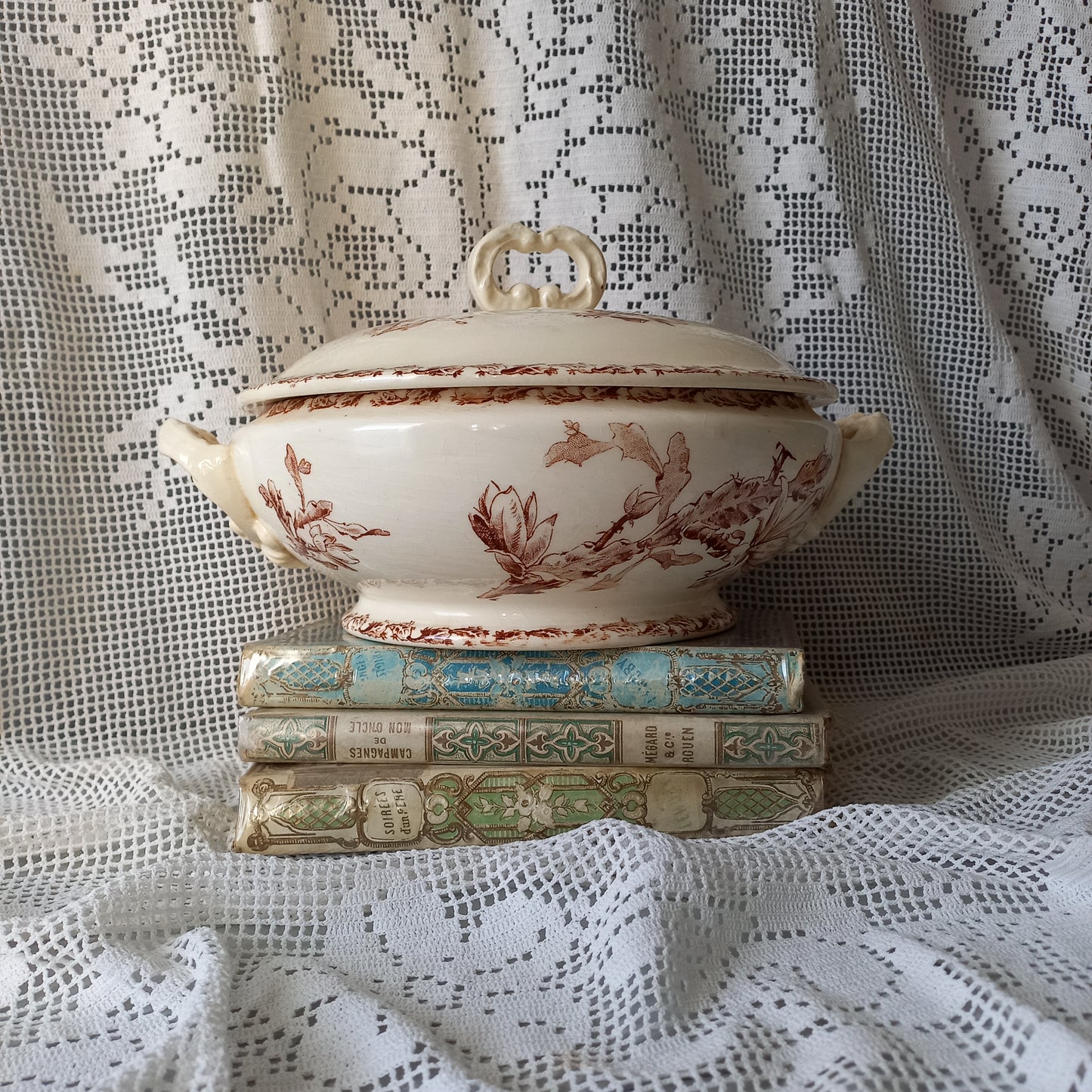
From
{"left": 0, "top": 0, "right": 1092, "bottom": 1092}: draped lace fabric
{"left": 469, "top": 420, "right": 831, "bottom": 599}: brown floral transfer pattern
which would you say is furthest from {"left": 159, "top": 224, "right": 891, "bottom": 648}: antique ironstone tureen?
{"left": 0, "top": 0, "right": 1092, "bottom": 1092}: draped lace fabric

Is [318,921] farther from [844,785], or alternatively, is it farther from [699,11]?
[699,11]

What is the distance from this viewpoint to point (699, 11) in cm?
93

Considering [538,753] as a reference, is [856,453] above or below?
above

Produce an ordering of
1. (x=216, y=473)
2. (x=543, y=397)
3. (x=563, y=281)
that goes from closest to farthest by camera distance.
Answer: (x=543, y=397) < (x=216, y=473) < (x=563, y=281)

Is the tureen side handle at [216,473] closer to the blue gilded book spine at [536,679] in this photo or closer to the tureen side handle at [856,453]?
the blue gilded book spine at [536,679]

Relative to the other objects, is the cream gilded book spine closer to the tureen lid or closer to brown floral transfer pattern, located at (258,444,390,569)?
brown floral transfer pattern, located at (258,444,390,569)

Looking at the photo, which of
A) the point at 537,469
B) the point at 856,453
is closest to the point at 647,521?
the point at 537,469

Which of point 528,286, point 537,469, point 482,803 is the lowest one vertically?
point 482,803

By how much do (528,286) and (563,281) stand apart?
209 mm

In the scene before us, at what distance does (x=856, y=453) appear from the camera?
0.71 metres

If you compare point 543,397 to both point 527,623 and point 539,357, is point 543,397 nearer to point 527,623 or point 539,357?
point 539,357

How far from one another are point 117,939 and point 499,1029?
0.21 metres

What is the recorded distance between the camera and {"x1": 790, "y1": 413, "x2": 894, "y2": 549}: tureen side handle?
2.30 feet

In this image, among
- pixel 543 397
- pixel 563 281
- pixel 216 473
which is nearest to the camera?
pixel 543 397
